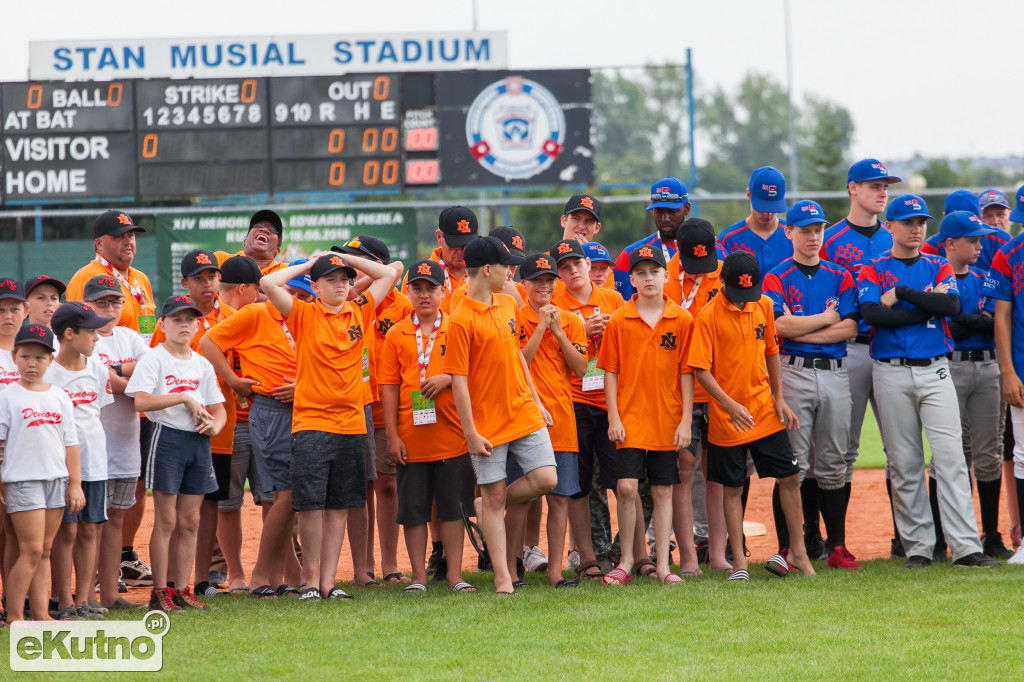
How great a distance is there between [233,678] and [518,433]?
217 cm

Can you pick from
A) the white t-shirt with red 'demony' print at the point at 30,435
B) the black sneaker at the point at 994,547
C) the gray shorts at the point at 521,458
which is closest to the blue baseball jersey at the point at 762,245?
the gray shorts at the point at 521,458

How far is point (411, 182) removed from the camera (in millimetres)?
14672

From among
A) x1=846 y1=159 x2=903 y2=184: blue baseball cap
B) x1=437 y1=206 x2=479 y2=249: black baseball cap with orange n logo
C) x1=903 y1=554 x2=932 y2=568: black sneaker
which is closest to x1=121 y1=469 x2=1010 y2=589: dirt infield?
x1=903 y1=554 x2=932 y2=568: black sneaker

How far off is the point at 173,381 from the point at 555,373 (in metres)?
2.24

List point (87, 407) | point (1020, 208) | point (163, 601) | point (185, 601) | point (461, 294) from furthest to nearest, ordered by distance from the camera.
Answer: point (1020, 208), point (461, 294), point (185, 601), point (163, 601), point (87, 407)

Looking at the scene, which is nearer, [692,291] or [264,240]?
[692,291]

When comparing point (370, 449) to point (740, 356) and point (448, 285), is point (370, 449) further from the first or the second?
point (740, 356)

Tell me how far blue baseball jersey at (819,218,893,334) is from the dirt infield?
191cm

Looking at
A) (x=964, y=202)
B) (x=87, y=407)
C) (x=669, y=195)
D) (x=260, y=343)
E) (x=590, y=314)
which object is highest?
(x=669, y=195)

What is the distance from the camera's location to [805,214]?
22.0 feet

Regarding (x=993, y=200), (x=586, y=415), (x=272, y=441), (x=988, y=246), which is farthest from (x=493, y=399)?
(x=993, y=200)

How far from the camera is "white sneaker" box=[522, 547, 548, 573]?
7078 mm

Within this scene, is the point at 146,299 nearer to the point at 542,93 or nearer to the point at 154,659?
the point at 154,659

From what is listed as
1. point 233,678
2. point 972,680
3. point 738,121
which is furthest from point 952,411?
point 738,121
